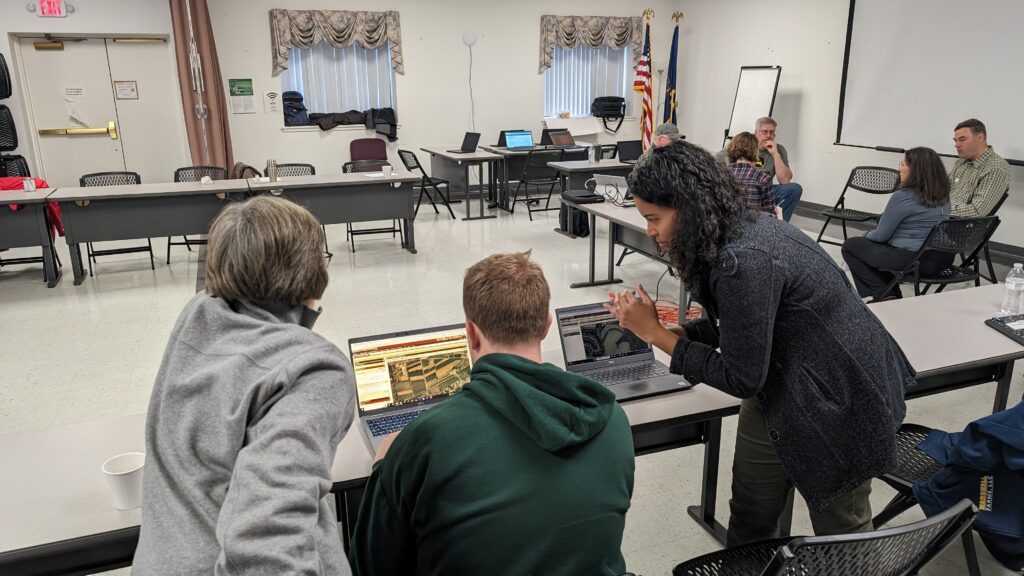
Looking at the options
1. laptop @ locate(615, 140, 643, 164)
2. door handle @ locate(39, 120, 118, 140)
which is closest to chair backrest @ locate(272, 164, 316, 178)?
door handle @ locate(39, 120, 118, 140)

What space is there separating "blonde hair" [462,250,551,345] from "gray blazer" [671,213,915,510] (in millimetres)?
462

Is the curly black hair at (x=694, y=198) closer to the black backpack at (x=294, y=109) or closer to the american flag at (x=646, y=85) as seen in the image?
the black backpack at (x=294, y=109)

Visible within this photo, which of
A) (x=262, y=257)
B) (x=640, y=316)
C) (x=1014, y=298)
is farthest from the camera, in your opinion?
(x=1014, y=298)

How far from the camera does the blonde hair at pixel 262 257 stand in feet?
3.67

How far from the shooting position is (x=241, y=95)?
8.46m

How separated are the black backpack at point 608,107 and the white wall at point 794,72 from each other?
107 centimetres

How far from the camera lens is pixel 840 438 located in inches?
62.1

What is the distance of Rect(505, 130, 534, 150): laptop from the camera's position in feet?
28.7

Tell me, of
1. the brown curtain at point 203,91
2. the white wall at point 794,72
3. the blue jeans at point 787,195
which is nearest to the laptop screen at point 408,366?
the blue jeans at point 787,195

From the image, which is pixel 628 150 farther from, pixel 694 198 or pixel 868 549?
pixel 868 549

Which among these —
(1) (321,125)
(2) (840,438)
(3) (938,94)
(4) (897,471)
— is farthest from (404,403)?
(1) (321,125)

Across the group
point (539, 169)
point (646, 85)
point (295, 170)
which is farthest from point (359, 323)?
point (646, 85)

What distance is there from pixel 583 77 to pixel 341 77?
3408 millimetres

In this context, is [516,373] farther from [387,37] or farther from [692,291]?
[387,37]
